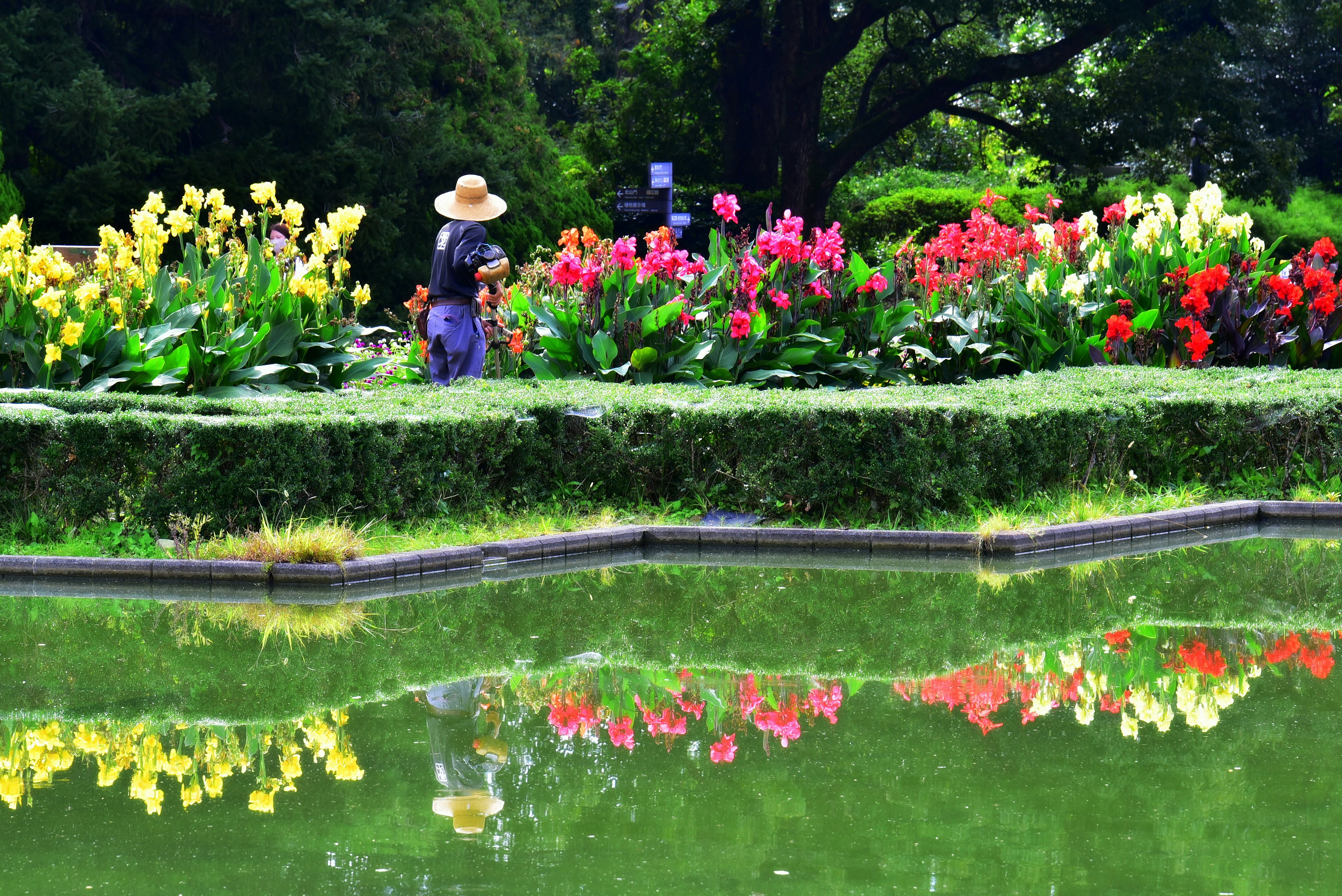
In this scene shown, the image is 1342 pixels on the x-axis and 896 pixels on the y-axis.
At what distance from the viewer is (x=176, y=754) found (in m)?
4.55

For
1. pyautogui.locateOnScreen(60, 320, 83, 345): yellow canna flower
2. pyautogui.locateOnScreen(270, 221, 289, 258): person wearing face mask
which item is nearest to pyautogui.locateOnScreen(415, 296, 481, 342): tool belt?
pyautogui.locateOnScreen(60, 320, 83, 345): yellow canna flower

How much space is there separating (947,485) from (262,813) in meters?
4.92

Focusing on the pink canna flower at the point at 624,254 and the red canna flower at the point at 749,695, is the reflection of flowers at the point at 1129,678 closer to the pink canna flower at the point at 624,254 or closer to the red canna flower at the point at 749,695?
the red canna flower at the point at 749,695

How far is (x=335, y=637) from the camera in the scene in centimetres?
602

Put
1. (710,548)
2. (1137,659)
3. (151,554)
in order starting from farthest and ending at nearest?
(710,548) → (151,554) → (1137,659)

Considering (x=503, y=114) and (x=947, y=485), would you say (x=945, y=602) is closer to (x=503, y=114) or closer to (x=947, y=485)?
(x=947, y=485)

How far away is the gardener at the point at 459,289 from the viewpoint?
9820 millimetres

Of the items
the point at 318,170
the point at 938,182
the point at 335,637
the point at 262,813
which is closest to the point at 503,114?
the point at 318,170

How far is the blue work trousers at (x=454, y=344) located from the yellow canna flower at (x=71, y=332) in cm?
222

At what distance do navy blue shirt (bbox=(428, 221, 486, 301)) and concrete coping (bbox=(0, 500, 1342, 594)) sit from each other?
258 cm

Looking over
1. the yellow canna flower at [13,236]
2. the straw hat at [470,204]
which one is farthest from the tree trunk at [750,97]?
the yellow canna flower at [13,236]

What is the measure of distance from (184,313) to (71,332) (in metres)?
0.97

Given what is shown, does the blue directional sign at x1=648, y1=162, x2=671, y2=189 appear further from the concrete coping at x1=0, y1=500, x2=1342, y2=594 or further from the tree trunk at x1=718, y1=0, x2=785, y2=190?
the concrete coping at x1=0, y1=500, x2=1342, y2=594

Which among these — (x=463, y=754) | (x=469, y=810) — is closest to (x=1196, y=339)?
(x=463, y=754)
